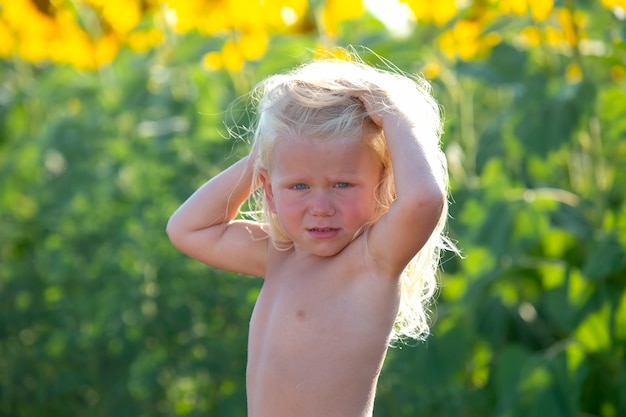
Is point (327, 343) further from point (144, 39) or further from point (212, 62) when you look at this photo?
point (144, 39)

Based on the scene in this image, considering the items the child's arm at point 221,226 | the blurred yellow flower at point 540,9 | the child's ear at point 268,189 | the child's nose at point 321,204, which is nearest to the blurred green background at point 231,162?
the blurred yellow flower at point 540,9

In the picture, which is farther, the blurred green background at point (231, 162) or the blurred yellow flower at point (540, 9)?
the blurred yellow flower at point (540, 9)

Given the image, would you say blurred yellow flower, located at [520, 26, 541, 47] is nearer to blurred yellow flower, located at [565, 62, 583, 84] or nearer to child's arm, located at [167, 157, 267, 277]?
blurred yellow flower, located at [565, 62, 583, 84]

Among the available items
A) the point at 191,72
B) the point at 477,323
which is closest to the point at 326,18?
the point at 191,72

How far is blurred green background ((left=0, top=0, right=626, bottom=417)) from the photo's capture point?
3.49 metres

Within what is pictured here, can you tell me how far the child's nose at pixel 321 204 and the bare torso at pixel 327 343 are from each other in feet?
0.27

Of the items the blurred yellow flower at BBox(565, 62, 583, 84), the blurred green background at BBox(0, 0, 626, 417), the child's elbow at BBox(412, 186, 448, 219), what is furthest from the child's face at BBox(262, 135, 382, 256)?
the blurred yellow flower at BBox(565, 62, 583, 84)

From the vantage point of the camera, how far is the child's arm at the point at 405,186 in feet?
6.15

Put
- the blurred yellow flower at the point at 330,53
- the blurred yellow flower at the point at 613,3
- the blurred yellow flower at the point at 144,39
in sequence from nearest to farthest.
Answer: the blurred yellow flower at the point at 330,53
the blurred yellow flower at the point at 613,3
the blurred yellow flower at the point at 144,39

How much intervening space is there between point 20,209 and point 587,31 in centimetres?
224

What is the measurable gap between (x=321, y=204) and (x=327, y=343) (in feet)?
0.73

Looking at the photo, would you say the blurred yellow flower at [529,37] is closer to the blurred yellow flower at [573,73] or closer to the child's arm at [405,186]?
the blurred yellow flower at [573,73]

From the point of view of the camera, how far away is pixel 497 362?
3609 millimetres

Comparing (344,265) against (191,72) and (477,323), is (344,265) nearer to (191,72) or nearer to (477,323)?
(477,323)
